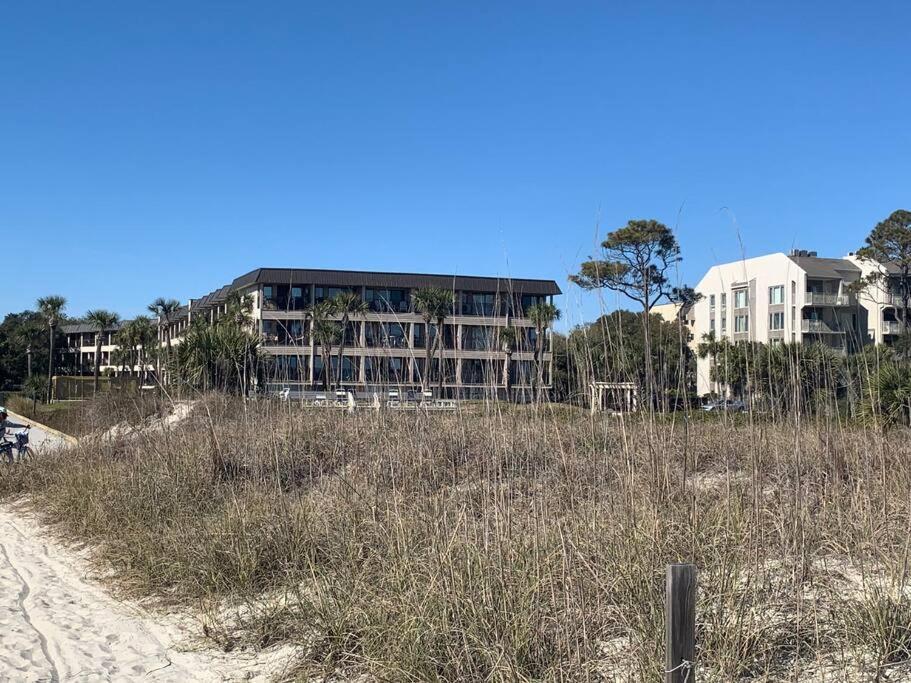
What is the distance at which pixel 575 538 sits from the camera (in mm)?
4832

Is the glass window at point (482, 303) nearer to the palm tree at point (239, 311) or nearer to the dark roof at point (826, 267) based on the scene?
the palm tree at point (239, 311)

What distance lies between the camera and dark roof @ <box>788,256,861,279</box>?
4734 centimetres

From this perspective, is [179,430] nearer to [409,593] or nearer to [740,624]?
[409,593]

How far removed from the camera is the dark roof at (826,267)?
47.3 meters

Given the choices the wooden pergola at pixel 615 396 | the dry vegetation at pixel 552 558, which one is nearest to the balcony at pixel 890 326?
the dry vegetation at pixel 552 558

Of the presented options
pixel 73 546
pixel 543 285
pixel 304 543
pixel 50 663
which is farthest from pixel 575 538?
pixel 543 285

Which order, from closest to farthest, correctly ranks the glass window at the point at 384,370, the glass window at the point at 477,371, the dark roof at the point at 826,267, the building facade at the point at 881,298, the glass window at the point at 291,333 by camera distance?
1. the glass window at the point at 477,371
2. the glass window at the point at 384,370
3. the glass window at the point at 291,333
4. the building facade at the point at 881,298
5. the dark roof at the point at 826,267

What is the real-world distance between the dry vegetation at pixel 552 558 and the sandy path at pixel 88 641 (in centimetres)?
26

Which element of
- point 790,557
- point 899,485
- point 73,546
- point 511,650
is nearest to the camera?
point 511,650

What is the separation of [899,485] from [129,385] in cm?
1624

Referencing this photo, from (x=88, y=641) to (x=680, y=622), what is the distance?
15.9 ft

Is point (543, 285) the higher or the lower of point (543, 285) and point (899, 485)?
the higher

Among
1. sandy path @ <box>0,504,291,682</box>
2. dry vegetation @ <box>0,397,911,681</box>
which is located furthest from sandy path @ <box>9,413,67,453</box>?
dry vegetation @ <box>0,397,911,681</box>

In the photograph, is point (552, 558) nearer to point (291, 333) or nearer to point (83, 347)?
point (291, 333)
